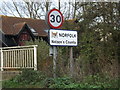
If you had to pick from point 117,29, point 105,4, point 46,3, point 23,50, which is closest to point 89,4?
point 105,4

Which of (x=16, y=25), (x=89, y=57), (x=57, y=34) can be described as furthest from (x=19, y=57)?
(x=16, y=25)

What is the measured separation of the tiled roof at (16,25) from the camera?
100 ft

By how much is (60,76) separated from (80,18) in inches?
311

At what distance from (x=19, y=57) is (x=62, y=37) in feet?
16.2

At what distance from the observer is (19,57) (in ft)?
45.8

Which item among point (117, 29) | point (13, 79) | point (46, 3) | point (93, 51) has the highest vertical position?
point (46, 3)

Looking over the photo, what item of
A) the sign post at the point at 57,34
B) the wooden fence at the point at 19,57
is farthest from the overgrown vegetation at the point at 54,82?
the wooden fence at the point at 19,57

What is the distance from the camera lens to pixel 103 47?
13.9 m

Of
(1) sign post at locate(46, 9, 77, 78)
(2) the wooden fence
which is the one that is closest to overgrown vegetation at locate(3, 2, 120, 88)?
(2) the wooden fence

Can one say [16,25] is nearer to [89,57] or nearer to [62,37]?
[89,57]

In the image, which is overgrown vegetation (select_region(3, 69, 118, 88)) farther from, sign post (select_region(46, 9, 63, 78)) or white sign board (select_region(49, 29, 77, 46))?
white sign board (select_region(49, 29, 77, 46))

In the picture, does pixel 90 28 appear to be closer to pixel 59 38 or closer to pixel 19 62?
pixel 19 62

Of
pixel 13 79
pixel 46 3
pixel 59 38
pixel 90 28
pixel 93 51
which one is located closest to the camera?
pixel 59 38

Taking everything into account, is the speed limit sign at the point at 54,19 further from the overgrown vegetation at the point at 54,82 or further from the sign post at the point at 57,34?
the overgrown vegetation at the point at 54,82
